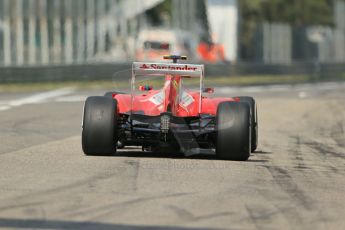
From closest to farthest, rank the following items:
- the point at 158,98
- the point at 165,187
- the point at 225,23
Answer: the point at 165,187 < the point at 158,98 < the point at 225,23

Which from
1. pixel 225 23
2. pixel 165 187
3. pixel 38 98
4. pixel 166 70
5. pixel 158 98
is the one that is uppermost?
pixel 166 70

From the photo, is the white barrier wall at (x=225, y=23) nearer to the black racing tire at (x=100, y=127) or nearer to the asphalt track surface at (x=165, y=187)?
the asphalt track surface at (x=165, y=187)

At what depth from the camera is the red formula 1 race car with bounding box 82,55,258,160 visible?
39.9 ft

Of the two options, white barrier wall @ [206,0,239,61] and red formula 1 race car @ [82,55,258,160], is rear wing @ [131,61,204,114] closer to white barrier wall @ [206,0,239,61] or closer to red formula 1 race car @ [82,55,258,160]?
red formula 1 race car @ [82,55,258,160]

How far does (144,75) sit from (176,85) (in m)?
0.56

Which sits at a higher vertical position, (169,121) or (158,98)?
(158,98)

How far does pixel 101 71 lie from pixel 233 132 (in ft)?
86.4

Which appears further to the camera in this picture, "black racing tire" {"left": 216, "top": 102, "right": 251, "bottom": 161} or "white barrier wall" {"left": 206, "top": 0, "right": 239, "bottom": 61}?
"white barrier wall" {"left": 206, "top": 0, "right": 239, "bottom": 61}

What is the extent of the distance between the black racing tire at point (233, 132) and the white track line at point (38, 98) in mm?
11282

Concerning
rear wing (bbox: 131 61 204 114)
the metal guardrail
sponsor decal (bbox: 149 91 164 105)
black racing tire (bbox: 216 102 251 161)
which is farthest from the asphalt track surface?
the metal guardrail

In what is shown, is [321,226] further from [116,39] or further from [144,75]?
[116,39]

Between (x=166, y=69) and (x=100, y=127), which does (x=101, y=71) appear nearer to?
(x=166, y=69)

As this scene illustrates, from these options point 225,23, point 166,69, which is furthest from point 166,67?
point 225,23

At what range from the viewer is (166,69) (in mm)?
12648
